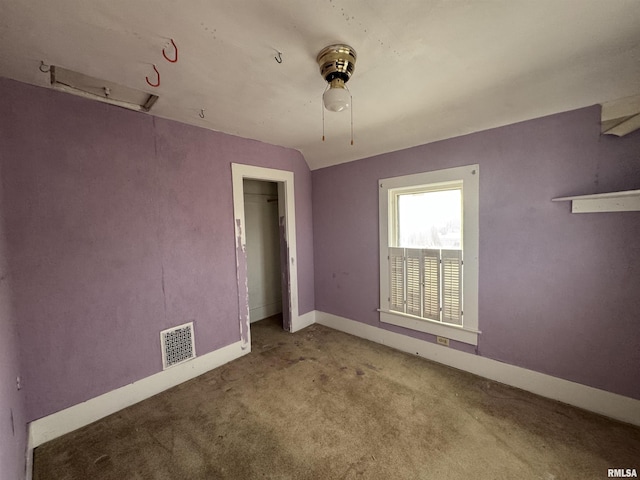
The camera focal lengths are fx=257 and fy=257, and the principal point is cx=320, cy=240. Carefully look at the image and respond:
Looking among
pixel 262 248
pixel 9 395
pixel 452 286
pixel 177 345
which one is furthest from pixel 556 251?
pixel 9 395

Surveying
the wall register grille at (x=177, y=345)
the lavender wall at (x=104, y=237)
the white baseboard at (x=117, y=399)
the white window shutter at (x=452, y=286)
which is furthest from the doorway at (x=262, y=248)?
the white window shutter at (x=452, y=286)

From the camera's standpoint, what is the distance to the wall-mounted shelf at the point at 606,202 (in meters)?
1.59

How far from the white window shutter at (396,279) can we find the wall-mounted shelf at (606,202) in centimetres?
134

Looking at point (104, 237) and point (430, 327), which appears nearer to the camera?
point (104, 237)

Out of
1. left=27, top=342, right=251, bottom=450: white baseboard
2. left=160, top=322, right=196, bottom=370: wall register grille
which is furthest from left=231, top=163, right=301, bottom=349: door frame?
left=160, top=322, right=196, bottom=370: wall register grille

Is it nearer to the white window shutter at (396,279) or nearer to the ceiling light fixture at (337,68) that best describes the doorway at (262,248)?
the white window shutter at (396,279)

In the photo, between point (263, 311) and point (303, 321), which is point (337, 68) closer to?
point (303, 321)

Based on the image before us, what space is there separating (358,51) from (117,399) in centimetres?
286

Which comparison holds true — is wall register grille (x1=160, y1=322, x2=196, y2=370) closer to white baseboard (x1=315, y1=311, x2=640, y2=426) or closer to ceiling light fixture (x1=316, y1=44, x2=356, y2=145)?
white baseboard (x1=315, y1=311, x2=640, y2=426)

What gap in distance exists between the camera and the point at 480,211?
2.20m

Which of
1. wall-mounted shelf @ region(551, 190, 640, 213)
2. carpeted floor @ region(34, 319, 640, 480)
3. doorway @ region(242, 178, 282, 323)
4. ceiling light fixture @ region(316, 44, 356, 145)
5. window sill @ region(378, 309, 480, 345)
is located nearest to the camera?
ceiling light fixture @ region(316, 44, 356, 145)

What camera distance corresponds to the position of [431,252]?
2492 millimetres

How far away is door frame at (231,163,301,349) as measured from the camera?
2.67 m

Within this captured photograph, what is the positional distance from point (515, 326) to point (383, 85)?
2110mm
